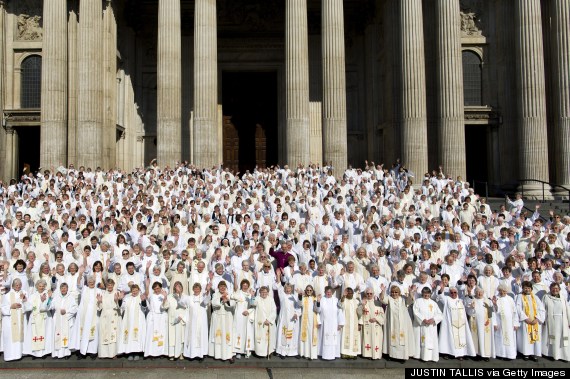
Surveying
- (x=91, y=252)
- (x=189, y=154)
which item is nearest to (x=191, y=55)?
(x=189, y=154)

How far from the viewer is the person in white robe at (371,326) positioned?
9602mm

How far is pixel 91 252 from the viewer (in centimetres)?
1172

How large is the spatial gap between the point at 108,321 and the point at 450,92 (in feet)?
62.0

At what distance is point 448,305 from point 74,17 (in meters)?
22.9

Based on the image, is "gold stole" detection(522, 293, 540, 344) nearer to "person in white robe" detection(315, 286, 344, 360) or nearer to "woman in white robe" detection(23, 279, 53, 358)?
"person in white robe" detection(315, 286, 344, 360)

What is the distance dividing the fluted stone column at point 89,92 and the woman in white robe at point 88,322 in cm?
1441

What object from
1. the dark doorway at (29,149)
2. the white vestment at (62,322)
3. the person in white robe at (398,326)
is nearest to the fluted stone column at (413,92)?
the person in white robe at (398,326)

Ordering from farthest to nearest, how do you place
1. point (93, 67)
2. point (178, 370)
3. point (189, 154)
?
point (189, 154) → point (93, 67) → point (178, 370)

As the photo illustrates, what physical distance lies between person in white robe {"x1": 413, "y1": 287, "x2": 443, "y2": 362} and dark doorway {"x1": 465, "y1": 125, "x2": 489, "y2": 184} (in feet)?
62.7

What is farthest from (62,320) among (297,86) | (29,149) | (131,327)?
(29,149)

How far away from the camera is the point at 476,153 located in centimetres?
2758

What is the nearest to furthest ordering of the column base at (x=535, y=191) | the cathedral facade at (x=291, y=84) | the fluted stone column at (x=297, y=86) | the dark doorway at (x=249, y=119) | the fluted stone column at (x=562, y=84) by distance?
the fluted stone column at (x=297, y=86) < the cathedral facade at (x=291, y=84) < the column base at (x=535, y=191) < the fluted stone column at (x=562, y=84) < the dark doorway at (x=249, y=119)

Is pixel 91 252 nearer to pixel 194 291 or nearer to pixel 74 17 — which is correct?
pixel 194 291

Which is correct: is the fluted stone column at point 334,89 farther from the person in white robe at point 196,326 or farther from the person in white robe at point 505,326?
the person in white robe at point 196,326
